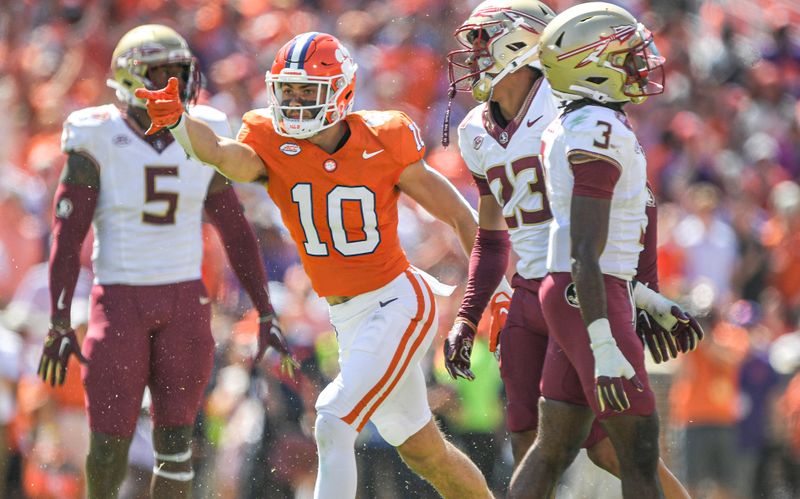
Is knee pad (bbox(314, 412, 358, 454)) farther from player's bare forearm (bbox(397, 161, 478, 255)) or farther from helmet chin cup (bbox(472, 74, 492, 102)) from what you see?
helmet chin cup (bbox(472, 74, 492, 102))

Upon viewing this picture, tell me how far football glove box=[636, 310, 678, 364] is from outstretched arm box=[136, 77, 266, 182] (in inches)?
60.0

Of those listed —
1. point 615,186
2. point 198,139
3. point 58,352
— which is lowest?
point 58,352

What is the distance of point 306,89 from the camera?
18.2 ft

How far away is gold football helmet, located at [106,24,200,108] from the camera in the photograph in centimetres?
628

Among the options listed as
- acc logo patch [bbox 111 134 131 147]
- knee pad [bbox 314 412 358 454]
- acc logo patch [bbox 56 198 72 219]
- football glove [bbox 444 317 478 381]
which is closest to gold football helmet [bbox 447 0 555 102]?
football glove [bbox 444 317 478 381]

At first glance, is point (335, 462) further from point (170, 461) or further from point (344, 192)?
point (170, 461)

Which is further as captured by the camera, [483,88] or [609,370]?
[483,88]

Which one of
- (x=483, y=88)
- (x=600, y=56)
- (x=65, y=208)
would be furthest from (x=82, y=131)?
(x=600, y=56)

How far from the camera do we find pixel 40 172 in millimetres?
10180

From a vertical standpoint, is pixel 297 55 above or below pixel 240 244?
above

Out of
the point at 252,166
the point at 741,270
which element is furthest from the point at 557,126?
the point at 741,270

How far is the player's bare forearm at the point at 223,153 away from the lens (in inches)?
205

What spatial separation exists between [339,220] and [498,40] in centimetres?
91

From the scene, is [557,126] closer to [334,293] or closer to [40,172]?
[334,293]
